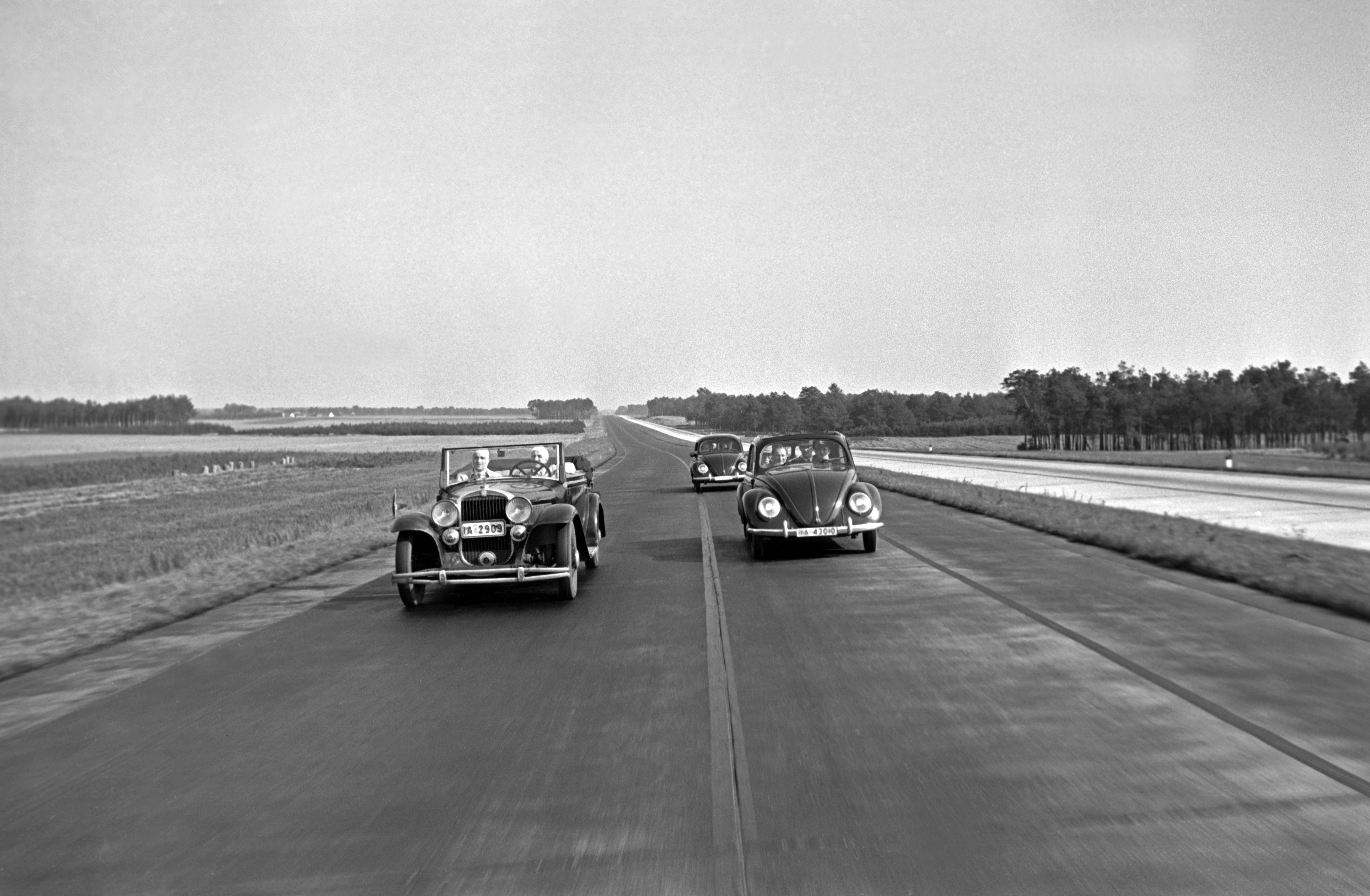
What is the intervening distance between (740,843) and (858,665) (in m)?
3.21

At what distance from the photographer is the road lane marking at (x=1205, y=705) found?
4.26m

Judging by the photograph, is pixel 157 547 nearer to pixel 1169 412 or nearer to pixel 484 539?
pixel 484 539

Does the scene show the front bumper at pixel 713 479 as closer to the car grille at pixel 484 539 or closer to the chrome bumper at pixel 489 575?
the car grille at pixel 484 539

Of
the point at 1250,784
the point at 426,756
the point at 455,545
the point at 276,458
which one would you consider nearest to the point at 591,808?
the point at 426,756

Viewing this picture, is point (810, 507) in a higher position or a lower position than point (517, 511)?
lower

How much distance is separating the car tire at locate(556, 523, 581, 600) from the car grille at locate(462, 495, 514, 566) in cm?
56

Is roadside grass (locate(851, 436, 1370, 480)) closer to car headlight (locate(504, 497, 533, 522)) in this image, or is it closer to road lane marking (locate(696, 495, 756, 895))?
car headlight (locate(504, 497, 533, 522))

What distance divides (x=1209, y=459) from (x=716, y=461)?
29966mm

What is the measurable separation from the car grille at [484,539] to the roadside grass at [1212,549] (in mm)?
7847

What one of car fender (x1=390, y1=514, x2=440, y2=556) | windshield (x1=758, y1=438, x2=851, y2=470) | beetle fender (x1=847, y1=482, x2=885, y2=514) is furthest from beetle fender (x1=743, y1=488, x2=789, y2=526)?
car fender (x1=390, y1=514, x2=440, y2=556)

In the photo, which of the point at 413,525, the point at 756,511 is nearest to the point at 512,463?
the point at 413,525

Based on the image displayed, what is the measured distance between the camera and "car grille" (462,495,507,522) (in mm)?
10086

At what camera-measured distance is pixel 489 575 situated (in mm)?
9734

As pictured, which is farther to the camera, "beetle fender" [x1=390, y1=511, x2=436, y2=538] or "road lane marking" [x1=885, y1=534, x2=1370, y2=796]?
"beetle fender" [x1=390, y1=511, x2=436, y2=538]
